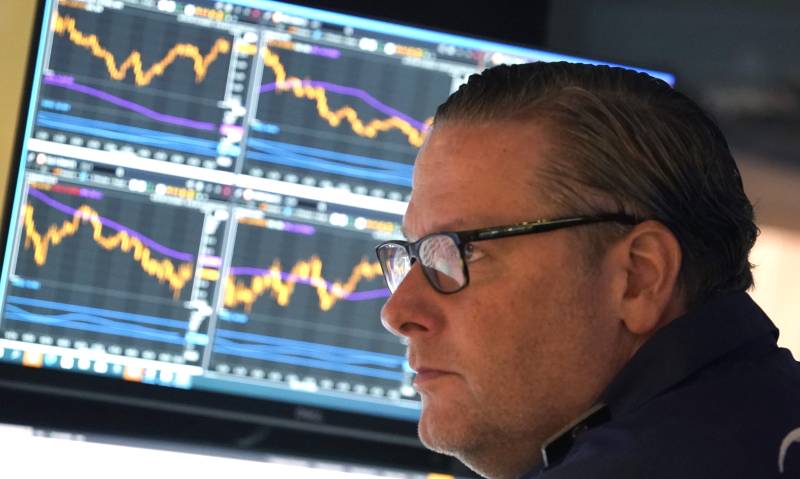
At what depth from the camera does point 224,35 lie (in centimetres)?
156

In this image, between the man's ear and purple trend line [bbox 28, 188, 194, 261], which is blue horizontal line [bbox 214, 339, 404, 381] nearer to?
purple trend line [bbox 28, 188, 194, 261]

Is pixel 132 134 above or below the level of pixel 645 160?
above

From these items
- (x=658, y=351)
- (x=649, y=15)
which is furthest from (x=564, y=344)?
(x=649, y=15)

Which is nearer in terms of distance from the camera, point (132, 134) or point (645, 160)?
point (645, 160)

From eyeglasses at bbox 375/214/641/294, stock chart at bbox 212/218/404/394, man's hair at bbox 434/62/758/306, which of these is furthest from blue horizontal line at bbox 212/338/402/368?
man's hair at bbox 434/62/758/306

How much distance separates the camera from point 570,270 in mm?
1051

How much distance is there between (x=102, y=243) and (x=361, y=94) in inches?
14.5

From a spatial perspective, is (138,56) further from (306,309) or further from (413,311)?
(413,311)

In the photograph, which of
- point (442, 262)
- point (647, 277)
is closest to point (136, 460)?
point (442, 262)

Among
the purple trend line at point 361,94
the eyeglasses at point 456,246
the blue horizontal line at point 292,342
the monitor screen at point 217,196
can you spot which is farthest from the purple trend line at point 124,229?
the eyeglasses at point 456,246

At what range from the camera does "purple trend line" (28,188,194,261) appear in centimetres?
151

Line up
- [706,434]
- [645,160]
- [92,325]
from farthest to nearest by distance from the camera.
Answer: [92,325]
[645,160]
[706,434]

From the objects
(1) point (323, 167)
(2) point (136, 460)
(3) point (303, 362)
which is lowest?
(2) point (136, 460)

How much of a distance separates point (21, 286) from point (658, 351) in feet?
2.77
